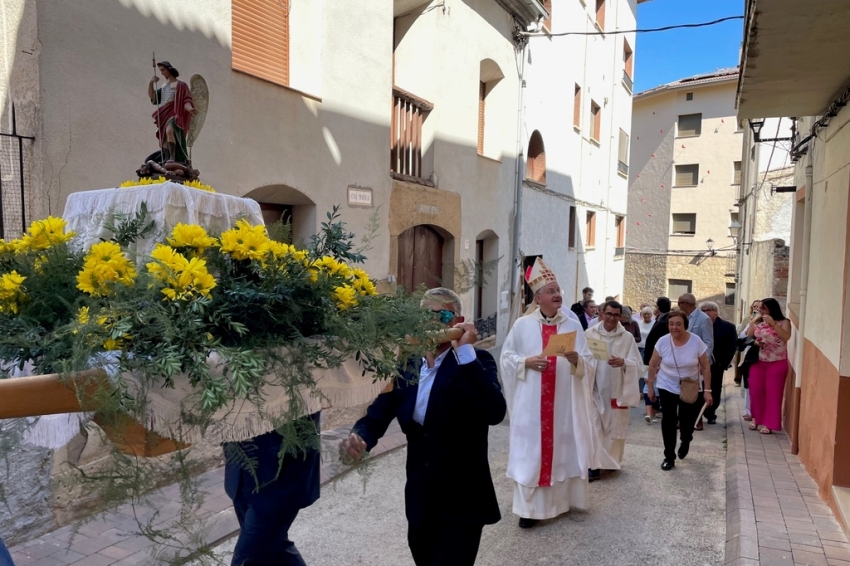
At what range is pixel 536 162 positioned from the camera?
589 inches

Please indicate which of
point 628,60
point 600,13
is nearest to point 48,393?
point 600,13

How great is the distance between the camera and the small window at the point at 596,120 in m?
18.8

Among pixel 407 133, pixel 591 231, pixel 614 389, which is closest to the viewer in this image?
pixel 614 389

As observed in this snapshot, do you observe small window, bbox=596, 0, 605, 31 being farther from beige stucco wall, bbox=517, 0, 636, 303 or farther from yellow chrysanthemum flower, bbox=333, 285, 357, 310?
yellow chrysanthemum flower, bbox=333, 285, 357, 310

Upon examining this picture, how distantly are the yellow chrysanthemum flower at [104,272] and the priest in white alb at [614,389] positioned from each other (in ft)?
15.8

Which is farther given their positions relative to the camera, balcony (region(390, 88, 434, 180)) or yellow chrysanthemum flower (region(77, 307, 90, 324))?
balcony (region(390, 88, 434, 180))

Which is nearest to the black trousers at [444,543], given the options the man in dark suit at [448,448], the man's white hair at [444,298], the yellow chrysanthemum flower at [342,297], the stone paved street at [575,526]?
the man in dark suit at [448,448]

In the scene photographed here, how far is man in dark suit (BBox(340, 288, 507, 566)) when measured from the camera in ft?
9.61

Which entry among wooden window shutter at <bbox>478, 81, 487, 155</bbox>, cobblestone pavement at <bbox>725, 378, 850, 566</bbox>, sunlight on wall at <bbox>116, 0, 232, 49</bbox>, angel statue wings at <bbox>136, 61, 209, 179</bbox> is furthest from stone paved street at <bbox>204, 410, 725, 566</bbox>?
wooden window shutter at <bbox>478, 81, 487, 155</bbox>

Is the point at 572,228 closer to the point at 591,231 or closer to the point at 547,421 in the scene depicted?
the point at 591,231

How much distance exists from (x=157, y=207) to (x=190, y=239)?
0.73m

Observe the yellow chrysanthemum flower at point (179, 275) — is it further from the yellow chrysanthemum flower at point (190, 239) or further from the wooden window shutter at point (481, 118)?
the wooden window shutter at point (481, 118)

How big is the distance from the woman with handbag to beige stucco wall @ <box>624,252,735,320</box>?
901 inches

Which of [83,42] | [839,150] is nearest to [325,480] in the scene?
[83,42]
